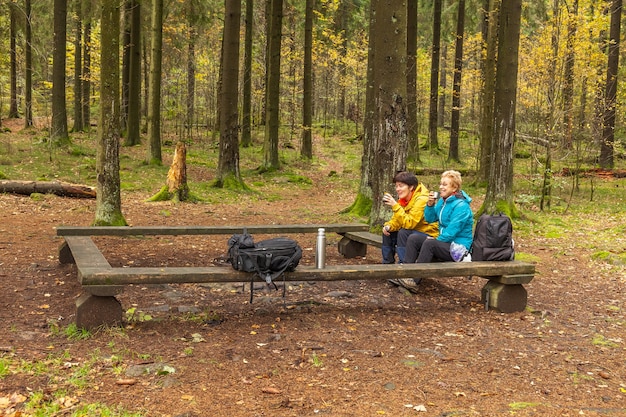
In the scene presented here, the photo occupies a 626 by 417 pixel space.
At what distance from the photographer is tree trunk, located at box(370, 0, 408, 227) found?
833cm

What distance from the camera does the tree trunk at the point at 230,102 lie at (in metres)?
13.9

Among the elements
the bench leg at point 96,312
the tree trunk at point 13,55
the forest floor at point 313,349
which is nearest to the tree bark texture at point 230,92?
the forest floor at point 313,349

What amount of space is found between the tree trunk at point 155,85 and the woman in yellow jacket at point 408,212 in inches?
447

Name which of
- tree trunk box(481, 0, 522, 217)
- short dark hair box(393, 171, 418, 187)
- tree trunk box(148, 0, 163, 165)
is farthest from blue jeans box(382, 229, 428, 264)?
tree trunk box(148, 0, 163, 165)

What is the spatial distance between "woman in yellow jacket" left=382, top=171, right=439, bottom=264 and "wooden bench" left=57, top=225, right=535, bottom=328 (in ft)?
2.69

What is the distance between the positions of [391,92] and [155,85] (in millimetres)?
10281

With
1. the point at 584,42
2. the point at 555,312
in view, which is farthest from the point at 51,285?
the point at 584,42

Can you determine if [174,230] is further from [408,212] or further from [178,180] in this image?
[178,180]

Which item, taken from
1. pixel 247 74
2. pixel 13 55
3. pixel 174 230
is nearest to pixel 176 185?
pixel 174 230

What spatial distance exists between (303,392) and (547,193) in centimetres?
1315

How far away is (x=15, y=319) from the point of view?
16.5 ft

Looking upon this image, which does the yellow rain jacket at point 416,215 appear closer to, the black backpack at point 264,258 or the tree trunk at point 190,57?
the black backpack at point 264,258

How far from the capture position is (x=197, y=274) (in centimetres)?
502

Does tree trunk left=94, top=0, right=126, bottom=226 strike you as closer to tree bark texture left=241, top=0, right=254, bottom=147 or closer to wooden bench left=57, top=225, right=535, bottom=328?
wooden bench left=57, top=225, right=535, bottom=328
